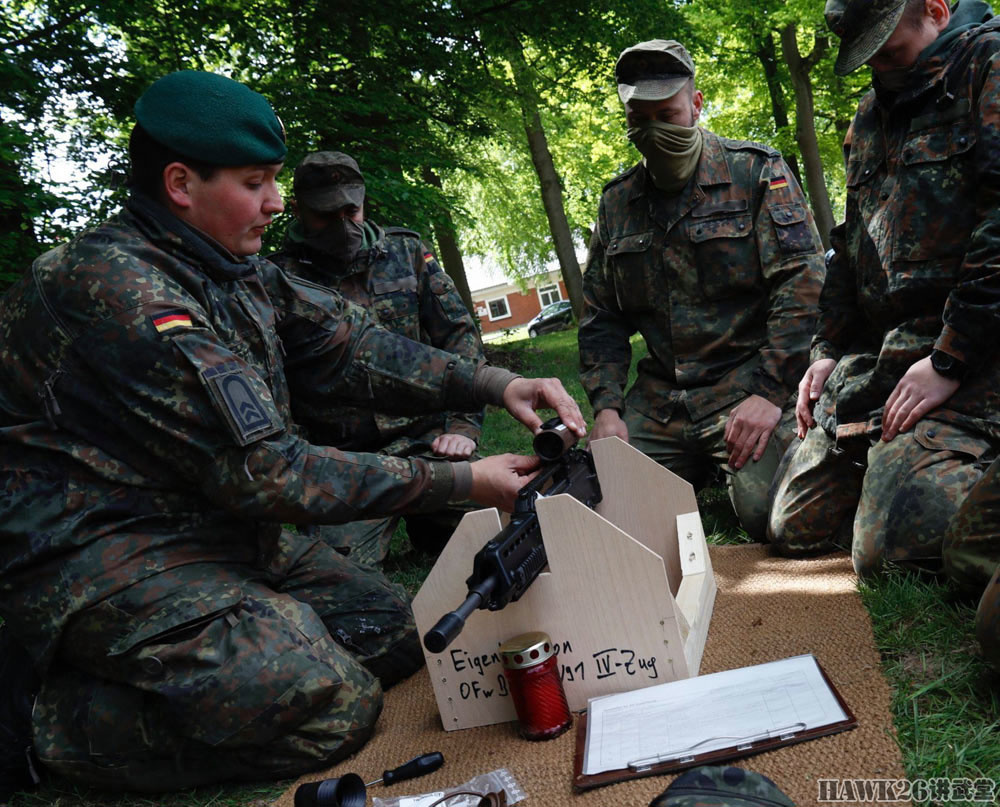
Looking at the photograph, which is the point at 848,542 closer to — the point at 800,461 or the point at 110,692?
the point at 800,461

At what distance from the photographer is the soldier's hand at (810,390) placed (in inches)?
152

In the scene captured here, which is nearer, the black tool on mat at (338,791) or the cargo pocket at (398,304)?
the black tool on mat at (338,791)

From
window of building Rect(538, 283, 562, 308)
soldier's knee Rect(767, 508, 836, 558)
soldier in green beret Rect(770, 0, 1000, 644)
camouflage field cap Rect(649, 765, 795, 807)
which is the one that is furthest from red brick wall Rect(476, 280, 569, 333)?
camouflage field cap Rect(649, 765, 795, 807)

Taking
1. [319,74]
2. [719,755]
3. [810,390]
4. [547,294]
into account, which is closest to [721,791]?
[719,755]

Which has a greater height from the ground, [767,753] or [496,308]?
[496,308]

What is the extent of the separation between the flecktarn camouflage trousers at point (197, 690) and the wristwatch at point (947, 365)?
2.26 metres

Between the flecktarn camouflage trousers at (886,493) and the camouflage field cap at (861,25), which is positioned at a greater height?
the camouflage field cap at (861,25)

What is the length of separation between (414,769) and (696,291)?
289 centimetres

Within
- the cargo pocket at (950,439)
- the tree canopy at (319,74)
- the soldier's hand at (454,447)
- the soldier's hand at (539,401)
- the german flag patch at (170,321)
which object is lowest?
the cargo pocket at (950,439)

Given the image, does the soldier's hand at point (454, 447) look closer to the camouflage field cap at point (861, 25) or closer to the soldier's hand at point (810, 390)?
the soldier's hand at point (810, 390)

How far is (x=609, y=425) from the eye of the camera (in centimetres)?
442

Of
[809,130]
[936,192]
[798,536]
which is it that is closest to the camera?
[936,192]

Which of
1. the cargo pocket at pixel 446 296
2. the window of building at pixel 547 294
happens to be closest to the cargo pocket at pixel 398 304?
the cargo pocket at pixel 446 296

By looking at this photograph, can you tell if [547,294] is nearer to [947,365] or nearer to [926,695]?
[947,365]
